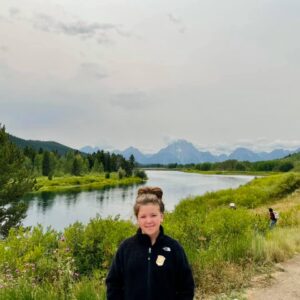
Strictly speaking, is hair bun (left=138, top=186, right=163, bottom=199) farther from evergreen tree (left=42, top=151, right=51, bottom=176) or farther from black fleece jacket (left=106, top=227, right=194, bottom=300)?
evergreen tree (left=42, top=151, right=51, bottom=176)

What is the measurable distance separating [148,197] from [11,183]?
106 ft

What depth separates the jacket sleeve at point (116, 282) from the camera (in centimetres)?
342

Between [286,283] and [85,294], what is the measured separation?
402 cm

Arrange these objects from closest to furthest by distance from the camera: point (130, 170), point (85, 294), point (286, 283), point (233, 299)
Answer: point (85, 294)
point (233, 299)
point (286, 283)
point (130, 170)

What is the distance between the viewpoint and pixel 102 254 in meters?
7.21

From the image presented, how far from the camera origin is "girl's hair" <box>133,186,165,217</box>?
134 inches

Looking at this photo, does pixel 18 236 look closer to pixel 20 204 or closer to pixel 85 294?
pixel 85 294

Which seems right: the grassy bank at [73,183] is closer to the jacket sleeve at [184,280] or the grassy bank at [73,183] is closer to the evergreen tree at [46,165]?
the evergreen tree at [46,165]

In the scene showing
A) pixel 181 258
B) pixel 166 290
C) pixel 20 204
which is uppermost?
pixel 181 258

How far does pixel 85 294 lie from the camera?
16.9ft

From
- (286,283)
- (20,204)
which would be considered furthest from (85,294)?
(20,204)

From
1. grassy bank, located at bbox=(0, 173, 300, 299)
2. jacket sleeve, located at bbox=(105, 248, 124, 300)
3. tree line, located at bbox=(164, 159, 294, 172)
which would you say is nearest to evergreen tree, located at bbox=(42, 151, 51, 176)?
tree line, located at bbox=(164, 159, 294, 172)

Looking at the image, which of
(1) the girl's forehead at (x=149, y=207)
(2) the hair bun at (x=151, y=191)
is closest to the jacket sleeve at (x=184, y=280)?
(1) the girl's forehead at (x=149, y=207)

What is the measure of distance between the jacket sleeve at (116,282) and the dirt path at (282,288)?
365 centimetres
